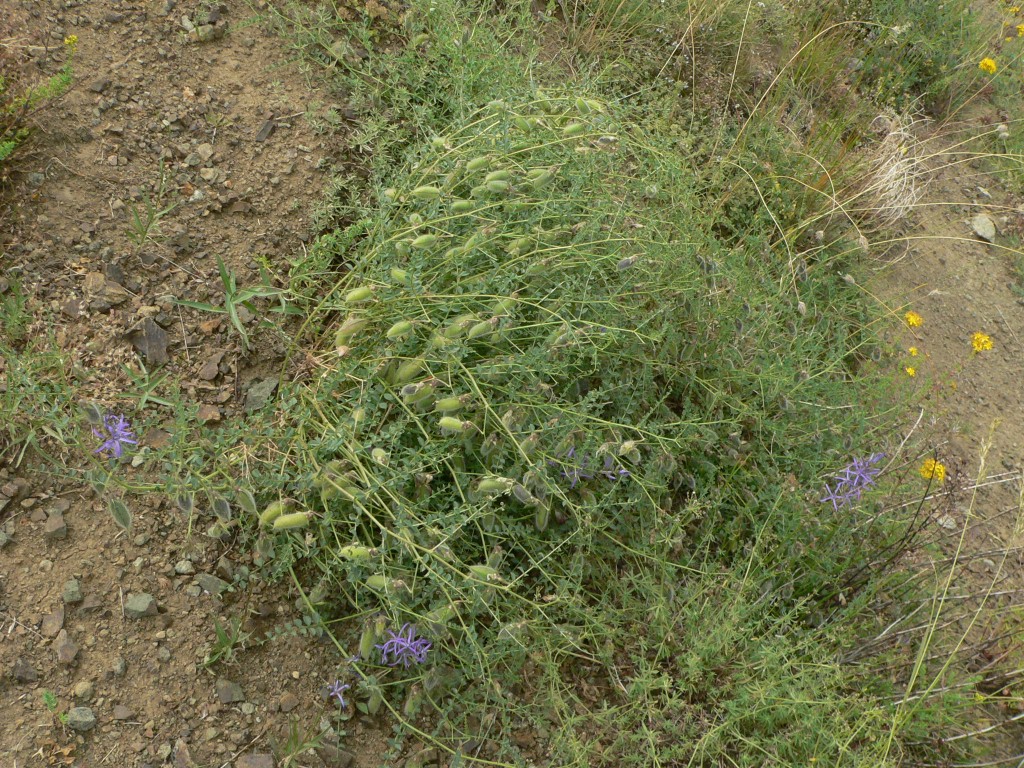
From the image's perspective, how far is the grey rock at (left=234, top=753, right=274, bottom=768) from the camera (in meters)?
2.09

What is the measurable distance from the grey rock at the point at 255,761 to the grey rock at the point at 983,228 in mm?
4460

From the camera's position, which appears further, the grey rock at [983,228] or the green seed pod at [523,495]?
the grey rock at [983,228]

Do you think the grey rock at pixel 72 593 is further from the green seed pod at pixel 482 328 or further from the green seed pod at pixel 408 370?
the green seed pod at pixel 482 328

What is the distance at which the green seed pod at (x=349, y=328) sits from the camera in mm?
2504

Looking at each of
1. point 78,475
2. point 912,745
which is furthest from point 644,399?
point 78,475

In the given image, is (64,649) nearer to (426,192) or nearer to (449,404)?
(449,404)

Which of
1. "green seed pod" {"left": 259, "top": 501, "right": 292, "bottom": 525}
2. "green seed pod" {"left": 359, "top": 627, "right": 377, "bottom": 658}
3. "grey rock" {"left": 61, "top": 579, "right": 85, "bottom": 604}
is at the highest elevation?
"green seed pod" {"left": 259, "top": 501, "right": 292, "bottom": 525}

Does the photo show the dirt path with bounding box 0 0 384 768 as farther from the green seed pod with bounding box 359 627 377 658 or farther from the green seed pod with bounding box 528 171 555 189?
the green seed pod with bounding box 528 171 555 189

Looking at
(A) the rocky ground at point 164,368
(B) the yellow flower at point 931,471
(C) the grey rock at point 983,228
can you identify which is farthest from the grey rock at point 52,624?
(C) the grey rock at point 983,228

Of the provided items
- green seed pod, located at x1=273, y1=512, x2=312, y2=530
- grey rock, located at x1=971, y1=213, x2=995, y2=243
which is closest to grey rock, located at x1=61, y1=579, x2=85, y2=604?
green seed pod, located at x1=273, y1=512, x2=312, y2=530

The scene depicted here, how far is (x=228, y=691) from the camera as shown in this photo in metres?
2.16

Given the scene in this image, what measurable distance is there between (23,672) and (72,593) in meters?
0.21

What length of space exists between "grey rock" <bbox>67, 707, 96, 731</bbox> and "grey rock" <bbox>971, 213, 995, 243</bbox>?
4767 mm

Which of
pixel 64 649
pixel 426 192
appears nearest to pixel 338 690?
pixel 64 649
